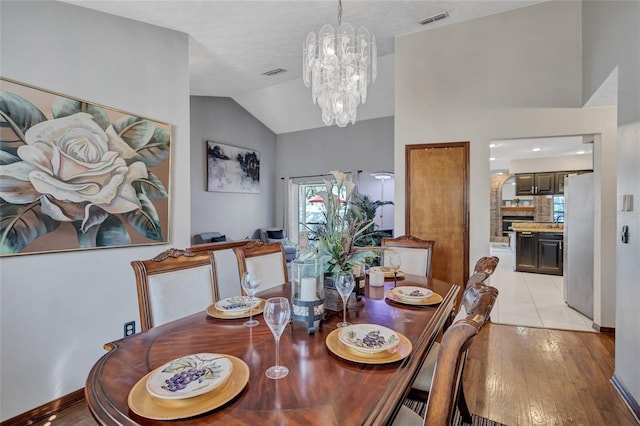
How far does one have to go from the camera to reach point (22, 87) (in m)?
1.92

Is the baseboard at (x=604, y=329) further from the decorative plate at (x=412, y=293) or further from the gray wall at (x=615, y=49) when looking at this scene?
the decorative plate at (x=412, y=293)

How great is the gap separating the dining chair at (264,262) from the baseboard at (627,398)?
2.39 meters

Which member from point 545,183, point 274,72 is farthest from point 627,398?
point 545,183

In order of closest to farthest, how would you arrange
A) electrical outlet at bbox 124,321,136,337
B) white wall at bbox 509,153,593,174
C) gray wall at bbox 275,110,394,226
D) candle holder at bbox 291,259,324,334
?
candle holder at bbox 291,259,324,334, electrical outlet at bbox 124,321,136,337, gray wall at bbox 275,110,394,226, white wall at bbox 509,153,593,174

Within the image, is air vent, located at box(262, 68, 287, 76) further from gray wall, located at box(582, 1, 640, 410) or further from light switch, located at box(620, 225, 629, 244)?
light switch, located at box(620, 225, 629, 244)

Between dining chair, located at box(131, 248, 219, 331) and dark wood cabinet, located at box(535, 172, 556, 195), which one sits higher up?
dark wood cabinet, located at box(535, 172, 556, 195)

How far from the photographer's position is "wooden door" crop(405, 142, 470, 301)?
12.1 feet

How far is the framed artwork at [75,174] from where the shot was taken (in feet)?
6.23

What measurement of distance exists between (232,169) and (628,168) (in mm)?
5731

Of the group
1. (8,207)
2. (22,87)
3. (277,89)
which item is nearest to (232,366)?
(8,207)

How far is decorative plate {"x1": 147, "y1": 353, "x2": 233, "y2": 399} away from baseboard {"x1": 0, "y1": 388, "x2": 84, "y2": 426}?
1.79m

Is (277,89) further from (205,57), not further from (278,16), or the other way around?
(278,16)

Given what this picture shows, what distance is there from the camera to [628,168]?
214 centimetres

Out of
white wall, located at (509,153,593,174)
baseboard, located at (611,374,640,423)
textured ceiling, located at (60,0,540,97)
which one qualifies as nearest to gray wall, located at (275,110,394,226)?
textured ceiling, located at (60,0,540,97)
